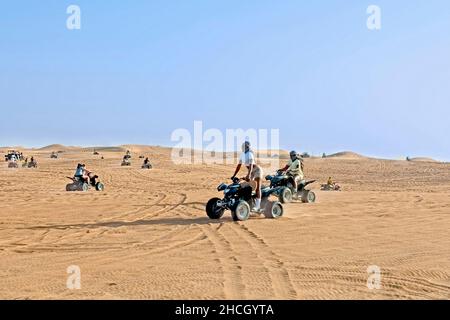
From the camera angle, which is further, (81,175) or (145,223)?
(81,175)

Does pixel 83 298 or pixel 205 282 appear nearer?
pixel 83 298

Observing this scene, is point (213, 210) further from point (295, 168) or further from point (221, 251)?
point (295, 168)

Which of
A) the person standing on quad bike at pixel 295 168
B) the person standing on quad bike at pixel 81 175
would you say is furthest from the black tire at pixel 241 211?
the person standing on quad bike at pixel 81 175

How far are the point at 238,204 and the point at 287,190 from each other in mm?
4456

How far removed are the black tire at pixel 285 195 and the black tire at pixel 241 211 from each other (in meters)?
3.91

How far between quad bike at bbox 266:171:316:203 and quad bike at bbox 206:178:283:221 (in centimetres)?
290

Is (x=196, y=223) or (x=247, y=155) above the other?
(x=247, y=155)

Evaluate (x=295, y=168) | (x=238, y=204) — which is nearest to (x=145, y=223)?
(x=238, y=204)

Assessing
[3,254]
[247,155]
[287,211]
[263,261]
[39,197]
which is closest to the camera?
[263,261]

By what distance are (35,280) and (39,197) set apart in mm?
13018

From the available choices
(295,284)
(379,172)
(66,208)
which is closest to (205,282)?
(295,284)

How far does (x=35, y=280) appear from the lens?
706 centimetres

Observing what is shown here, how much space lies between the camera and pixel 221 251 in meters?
9.10

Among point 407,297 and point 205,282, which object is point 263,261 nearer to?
point 205,282
